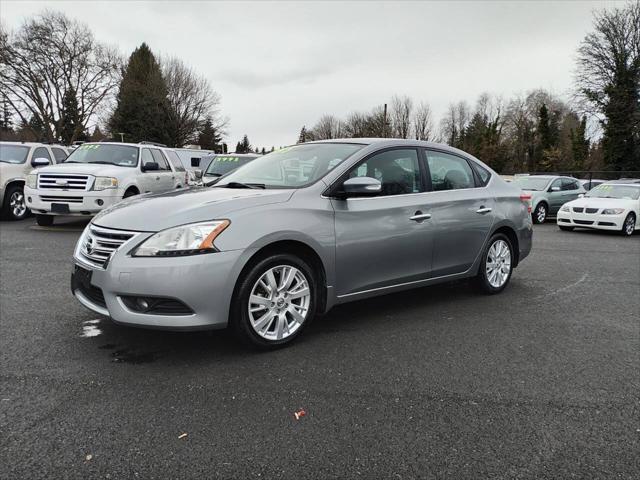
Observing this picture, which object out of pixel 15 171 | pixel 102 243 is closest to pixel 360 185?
pixel 102 243

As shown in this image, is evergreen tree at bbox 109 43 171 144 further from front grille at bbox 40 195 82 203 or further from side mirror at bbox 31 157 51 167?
front grille at bbox 40 195 82 203

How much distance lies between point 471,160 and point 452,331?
2213 mm

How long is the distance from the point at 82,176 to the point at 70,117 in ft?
133

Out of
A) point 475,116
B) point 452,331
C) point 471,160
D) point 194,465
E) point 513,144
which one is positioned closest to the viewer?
point 194,465

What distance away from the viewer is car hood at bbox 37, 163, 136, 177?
992cm

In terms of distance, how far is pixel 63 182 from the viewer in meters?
9.91

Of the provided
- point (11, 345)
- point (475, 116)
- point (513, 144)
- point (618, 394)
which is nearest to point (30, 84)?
point (11, 345)

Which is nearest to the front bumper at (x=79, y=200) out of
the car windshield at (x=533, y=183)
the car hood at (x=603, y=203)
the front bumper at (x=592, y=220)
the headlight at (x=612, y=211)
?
the front bumper at (x=592, y=220)

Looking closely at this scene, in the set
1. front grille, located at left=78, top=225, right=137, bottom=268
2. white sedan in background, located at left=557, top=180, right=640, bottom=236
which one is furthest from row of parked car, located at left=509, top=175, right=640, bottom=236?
front grille, located at left=78, top=225, right=137, bottom=268

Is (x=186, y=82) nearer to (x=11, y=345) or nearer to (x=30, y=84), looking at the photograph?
(x=30, y=84)

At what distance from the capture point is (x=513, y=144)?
63344mm

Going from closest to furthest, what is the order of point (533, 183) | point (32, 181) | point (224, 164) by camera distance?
point (32, 181) < point (224, 164) < point (533, 183)

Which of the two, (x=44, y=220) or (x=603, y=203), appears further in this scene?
(x=603, y=203)

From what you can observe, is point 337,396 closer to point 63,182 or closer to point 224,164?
point 63,182
